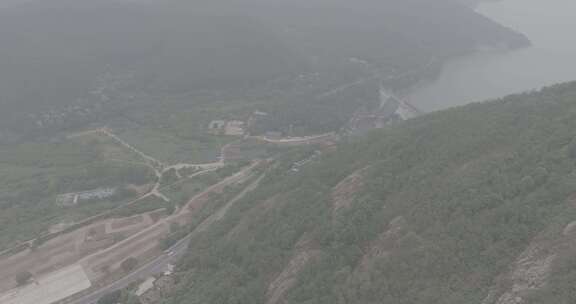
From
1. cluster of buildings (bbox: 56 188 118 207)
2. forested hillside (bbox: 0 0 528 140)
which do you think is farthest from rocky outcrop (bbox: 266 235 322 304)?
forested hillside (bbox: 0 0 528 140)

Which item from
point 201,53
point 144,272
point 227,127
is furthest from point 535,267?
point 201,53

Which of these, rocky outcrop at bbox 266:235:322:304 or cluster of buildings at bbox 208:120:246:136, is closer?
rocky outcrop at bbox 266:235:322:304

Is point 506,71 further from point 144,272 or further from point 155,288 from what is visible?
point 155,288

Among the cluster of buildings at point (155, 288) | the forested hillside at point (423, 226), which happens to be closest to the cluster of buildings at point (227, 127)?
the forested hillside at point (423, 226)

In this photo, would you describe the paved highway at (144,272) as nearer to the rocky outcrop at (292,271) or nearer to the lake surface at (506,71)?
the rocky outcrop at (292,271)

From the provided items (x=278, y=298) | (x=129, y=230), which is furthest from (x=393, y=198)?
(x=129, y=230)

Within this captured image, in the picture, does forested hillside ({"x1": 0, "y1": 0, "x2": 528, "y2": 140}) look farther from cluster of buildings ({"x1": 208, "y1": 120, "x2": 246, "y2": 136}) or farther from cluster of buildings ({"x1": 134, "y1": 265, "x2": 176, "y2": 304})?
cluster of buildings ({"x1": 134, "y1": 265, "x2": 176, "y2": 304})

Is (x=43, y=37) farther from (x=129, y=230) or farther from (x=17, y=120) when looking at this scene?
(x=129, y=230)
